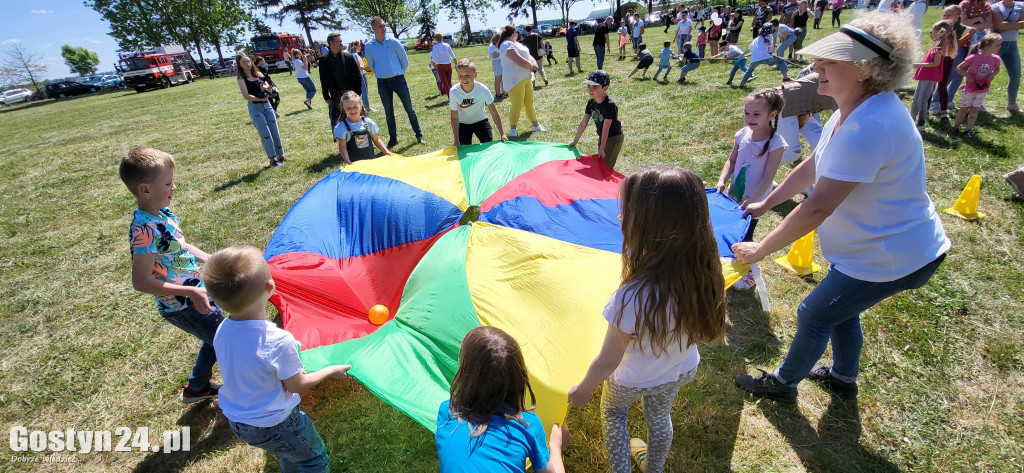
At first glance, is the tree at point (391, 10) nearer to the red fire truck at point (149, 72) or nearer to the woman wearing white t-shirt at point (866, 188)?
the red fire truck at point (149, 72)

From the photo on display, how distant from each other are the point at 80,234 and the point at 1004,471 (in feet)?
25.9

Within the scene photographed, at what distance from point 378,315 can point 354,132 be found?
2.72 meters

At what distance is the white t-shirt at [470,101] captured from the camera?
5.02 metres

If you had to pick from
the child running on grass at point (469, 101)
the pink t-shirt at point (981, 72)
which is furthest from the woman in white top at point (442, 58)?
the pink t-shirt at point (981, 72)

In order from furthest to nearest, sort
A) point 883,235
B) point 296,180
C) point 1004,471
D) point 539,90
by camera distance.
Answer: point 539,90
point 296,180
point 1004,471
point 883,235

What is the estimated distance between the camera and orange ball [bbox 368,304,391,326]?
8.85 feet

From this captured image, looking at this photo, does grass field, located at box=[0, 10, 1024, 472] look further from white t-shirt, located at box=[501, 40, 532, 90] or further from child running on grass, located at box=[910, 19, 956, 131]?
white t-shirt, located at box=[501, 40, 532, 90]

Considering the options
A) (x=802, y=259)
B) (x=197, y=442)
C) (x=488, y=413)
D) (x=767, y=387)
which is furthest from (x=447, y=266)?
(x=802, y=259)

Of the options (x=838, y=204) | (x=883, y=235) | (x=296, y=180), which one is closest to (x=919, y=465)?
(x=883, y=235)

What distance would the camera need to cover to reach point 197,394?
262cm

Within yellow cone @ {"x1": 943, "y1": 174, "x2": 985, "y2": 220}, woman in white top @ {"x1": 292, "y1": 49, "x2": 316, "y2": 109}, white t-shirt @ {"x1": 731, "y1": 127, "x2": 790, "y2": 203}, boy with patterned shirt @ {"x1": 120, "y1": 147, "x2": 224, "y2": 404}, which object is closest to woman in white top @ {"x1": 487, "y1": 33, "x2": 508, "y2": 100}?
woman in white top @ {"x1": 292, "y1": 49, "x2": 316, "y2": 109}

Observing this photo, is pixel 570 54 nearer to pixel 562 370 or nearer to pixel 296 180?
pixel 296 180

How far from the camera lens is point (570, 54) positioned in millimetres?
12680

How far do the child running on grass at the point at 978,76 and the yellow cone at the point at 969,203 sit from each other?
7.46 ft
